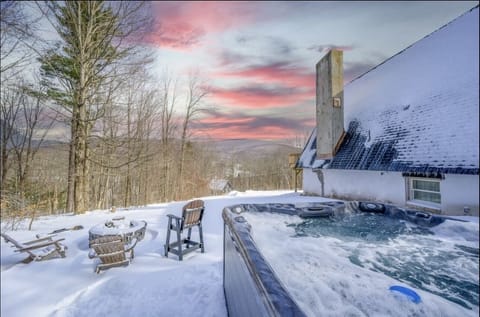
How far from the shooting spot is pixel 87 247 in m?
3.87

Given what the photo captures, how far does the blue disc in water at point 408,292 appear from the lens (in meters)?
1.88

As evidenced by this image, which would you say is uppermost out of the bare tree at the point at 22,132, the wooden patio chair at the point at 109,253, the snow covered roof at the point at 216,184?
the bare tree at the point at 22,132

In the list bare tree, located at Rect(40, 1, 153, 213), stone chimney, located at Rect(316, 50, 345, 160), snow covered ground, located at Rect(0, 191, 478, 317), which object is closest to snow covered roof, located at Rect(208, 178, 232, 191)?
stone chimney, located at Rect(316, 50, 345, 160)

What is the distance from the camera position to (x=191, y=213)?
3574mm

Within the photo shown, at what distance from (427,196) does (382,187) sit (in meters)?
1.21

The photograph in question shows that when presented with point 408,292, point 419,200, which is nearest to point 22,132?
point 408,292

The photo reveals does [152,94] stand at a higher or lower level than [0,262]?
higher

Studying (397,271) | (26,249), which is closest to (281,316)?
(397,271)

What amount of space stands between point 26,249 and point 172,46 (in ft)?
21.4

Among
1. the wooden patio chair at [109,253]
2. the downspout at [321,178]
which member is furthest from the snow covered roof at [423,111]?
the wooden patio chair at [109,253]

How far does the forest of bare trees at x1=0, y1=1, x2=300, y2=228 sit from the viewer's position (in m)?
5.77

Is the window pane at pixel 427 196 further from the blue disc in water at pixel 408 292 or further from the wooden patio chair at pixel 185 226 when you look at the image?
the wooden patio chair at pixel 185 226

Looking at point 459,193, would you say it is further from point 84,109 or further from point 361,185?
point 84,109

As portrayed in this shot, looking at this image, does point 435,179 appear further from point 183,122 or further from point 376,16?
point 183,122
